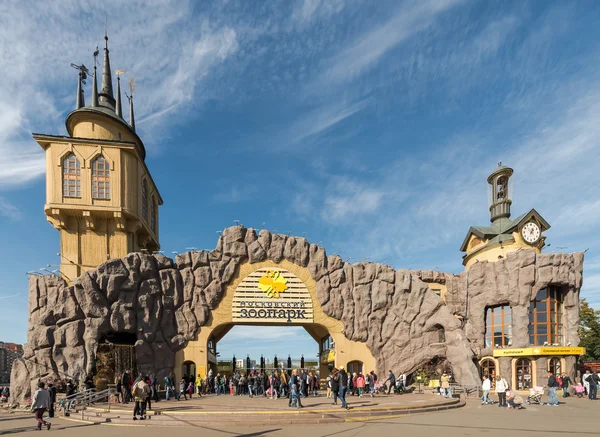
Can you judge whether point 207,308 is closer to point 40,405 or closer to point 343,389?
point 343,389

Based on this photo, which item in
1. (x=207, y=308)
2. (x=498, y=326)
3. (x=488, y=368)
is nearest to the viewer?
(x=207, y=308)

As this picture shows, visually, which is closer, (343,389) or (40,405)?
(40,405)

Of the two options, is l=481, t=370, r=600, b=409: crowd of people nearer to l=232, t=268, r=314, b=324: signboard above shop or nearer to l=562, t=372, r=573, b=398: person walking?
l=562, t=372, r=573, b=398: person walking

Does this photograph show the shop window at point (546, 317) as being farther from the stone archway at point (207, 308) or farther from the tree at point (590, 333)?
the tree at point (590, 333)

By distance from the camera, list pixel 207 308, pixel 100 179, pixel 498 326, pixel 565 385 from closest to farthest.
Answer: pixel 565 385
pixel 207 308
pixel 100 179
pixel 498 326

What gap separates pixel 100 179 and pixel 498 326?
116ft

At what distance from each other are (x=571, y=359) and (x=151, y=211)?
3888 centimetres

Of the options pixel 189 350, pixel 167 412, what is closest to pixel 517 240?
pixel 189 350

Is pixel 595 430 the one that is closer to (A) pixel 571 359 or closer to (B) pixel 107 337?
(A) pixel 571 359

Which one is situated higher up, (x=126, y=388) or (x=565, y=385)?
(x=126, y=388)

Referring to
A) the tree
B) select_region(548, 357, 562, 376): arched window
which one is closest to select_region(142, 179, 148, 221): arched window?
select_region(548, 357, 562, 376): arched window

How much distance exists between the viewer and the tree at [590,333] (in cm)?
4800

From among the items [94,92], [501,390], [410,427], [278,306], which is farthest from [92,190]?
[501,390]

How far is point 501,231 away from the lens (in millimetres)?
38094
